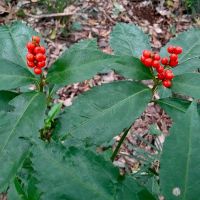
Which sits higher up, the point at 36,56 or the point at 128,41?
the point at 36,56

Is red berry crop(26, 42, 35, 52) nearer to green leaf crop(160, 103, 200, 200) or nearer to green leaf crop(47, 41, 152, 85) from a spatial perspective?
green leaf crop(47, 41, 152, 85)

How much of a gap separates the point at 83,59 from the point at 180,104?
415 mm

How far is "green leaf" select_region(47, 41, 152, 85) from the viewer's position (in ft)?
3.79

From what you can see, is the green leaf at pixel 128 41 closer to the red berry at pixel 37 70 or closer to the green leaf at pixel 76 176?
the red berry at pixel 37 70

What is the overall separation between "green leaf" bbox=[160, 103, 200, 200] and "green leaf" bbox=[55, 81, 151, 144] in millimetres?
580

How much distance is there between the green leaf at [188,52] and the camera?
152cm

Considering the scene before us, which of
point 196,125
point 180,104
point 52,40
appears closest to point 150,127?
point 52,40

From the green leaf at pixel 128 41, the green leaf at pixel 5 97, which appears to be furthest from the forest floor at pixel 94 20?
the green leaf at pixel 5 97

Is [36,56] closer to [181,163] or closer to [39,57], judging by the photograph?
[39,57]

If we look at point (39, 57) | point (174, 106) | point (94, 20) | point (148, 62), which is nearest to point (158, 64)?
point (148, 62)

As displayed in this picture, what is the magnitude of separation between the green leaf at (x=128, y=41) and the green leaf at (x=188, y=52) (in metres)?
0.10

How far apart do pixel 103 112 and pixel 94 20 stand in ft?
9.83

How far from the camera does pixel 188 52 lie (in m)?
1.54

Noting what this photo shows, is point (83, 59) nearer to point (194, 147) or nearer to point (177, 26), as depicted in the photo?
point (194, 147)
